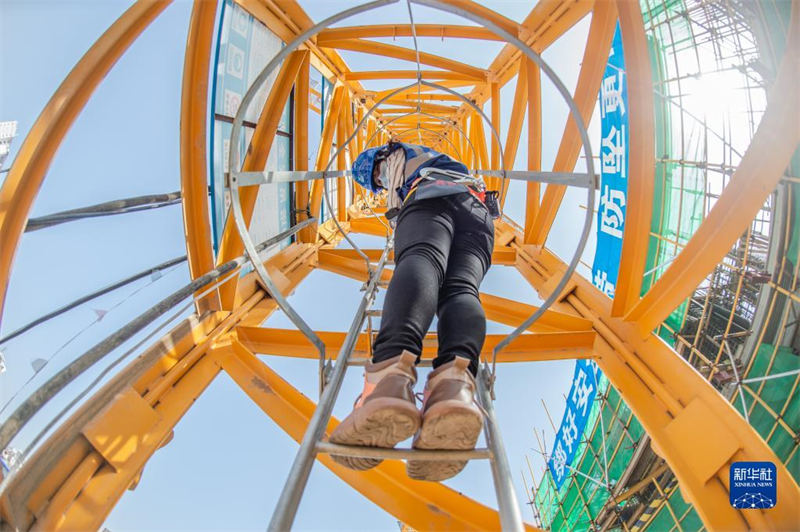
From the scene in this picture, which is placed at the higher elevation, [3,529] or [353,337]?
[353,337]

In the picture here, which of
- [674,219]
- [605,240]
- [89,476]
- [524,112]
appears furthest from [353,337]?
[674,219]

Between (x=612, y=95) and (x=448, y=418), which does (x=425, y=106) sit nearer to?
(x=612, y=95)

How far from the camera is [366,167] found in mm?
3412

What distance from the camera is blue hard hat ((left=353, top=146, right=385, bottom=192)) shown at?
334 centimetres

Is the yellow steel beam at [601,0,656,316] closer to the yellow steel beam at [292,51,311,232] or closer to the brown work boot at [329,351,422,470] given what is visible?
the brown work boot at [329,351,422,470]

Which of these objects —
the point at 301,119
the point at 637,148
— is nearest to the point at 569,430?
the point at 637,148

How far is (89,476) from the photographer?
1.84 m

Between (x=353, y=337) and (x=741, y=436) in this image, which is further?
(x=353, y=337)

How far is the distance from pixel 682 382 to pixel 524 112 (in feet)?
11.9

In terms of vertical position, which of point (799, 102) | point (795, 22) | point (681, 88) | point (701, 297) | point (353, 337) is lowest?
point (701, 297)

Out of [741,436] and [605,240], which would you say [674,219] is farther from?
[741,436]

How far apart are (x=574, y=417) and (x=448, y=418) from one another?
845cm

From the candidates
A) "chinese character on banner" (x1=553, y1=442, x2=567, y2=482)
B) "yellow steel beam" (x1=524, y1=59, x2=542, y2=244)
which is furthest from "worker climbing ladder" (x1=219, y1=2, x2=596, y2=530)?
"chinese character on banner" (x1=553, y1=442, x2=567, y2=482)

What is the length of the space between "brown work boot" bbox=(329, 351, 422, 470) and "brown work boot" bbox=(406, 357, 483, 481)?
0.22 ft
